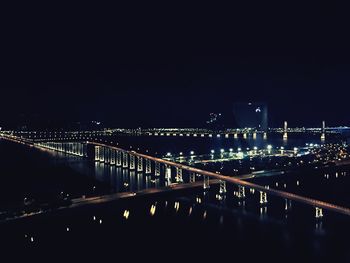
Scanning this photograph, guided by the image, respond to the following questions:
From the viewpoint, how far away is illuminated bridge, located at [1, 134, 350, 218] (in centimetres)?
733

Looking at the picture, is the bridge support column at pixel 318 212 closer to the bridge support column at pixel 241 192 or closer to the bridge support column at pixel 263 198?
the bridge support column at pixel 263 198

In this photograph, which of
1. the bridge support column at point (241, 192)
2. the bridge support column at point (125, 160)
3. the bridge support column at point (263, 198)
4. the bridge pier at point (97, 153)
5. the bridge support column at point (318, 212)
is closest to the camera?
the bridge support column at point (318, 212)

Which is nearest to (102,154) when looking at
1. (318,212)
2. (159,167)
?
(159,167)

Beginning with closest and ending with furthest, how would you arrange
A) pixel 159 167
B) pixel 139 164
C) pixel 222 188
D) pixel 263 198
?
1. pixel 263 198
2. pixel 222 188
3. pixel 159 167
4. pixel 139 164

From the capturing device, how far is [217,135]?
987 inches

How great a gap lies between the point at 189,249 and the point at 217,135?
758 inches

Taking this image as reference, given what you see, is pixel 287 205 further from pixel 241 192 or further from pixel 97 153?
pixel 97 153

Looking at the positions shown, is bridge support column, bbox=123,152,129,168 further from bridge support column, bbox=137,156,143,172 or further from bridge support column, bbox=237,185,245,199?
bridge support column, bbox=237,185,245,199

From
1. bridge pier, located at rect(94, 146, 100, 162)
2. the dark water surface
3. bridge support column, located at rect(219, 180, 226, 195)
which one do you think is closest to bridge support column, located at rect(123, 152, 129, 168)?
bridge pier, located at rect(94, 146, 100, 162)

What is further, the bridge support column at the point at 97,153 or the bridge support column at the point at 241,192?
the bridge support column at the point at 97,153

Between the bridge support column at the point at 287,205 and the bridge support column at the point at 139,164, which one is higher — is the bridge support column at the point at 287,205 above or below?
below

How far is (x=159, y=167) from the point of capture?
1166 cm

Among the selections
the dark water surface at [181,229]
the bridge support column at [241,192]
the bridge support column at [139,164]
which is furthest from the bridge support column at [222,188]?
the bridge support column at [139,164]

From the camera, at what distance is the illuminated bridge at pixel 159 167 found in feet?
24.1
